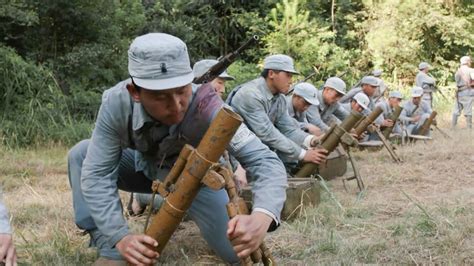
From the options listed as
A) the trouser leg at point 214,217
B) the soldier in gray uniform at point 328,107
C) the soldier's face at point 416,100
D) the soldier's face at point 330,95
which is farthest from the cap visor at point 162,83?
the soldier's face at point 416,100

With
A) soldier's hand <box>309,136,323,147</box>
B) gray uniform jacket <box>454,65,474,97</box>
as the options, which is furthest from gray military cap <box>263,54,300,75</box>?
gray uniform jacket <box>454,65,474,97</box>

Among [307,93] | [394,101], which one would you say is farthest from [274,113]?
[394,101]

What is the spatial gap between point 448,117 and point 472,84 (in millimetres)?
2057

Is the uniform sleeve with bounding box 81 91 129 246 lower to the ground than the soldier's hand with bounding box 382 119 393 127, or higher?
higher

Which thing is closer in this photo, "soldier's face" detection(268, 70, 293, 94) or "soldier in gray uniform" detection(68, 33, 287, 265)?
"soldier in gray uniform" detection(68, 33, 287, 265)

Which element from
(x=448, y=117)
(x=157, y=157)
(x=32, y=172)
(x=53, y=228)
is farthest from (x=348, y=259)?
(x=448, y=117)

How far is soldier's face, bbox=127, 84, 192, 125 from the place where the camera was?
2.32 meters

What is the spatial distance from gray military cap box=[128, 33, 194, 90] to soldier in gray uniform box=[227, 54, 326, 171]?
9.20 feet

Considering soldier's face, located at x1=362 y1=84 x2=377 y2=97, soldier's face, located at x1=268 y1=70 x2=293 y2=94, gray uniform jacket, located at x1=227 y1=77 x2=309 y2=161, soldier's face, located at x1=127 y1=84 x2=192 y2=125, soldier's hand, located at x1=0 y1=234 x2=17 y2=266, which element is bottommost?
soldier's face, located at x1=362 y1=84 x2=377 y2=97

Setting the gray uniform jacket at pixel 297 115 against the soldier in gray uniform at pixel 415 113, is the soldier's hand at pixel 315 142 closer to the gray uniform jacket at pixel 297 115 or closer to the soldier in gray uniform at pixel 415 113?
the gray uniform jacket at pixel 297 115

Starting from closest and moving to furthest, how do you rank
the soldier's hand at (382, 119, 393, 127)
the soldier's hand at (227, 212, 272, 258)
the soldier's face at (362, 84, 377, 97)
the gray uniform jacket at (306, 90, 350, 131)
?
1. the soldier's hand at (227, 212, 272, 258)
2. the gray uniform jacket at (306, 90, 350, 131)
3. the soldier's hand at (382, 119, 393, 127)
4. the soldier's face at (362, 84, 377, 97)

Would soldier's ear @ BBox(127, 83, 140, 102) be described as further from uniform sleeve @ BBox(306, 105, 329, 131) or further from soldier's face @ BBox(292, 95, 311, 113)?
uniform sleeve @ BBox(306, 105, 329, 131)

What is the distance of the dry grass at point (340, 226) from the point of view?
324 cm

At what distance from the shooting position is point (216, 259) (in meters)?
3.30
